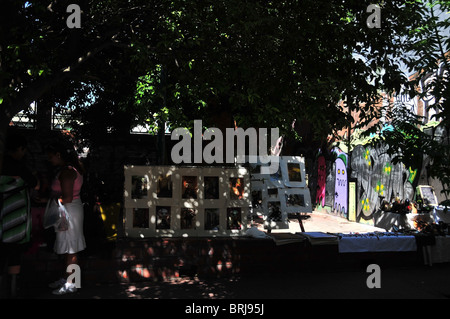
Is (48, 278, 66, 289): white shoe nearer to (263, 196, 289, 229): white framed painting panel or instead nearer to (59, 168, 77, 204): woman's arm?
(59, 168, 77, 204): woman's arm

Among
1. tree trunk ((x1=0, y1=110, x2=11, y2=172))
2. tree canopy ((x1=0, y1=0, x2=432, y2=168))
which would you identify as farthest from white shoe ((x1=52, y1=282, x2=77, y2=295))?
tree canopy ((x1=0, y1=0, x2=432, y2=168))

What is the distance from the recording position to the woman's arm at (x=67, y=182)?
542cm

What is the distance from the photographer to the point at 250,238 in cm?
655

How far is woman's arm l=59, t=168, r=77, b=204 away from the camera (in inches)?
213

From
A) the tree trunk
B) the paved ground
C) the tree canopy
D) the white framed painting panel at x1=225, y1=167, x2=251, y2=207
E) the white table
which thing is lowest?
the paved ground

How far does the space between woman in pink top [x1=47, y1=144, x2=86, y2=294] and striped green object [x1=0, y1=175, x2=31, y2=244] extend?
628mm

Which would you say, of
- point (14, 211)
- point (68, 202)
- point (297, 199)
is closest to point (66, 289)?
point (68, 202)

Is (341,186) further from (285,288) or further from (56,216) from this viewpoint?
(56,216)

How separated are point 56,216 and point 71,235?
373 millimetres

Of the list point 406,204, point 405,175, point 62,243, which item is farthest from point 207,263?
point 405,175

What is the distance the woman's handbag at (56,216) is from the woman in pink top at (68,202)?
0.10 m

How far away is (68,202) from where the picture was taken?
5.45 metres

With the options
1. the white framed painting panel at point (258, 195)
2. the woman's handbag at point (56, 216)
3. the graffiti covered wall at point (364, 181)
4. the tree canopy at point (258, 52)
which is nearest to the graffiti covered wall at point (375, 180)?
the graffiti covered wall at point (364, 181)
